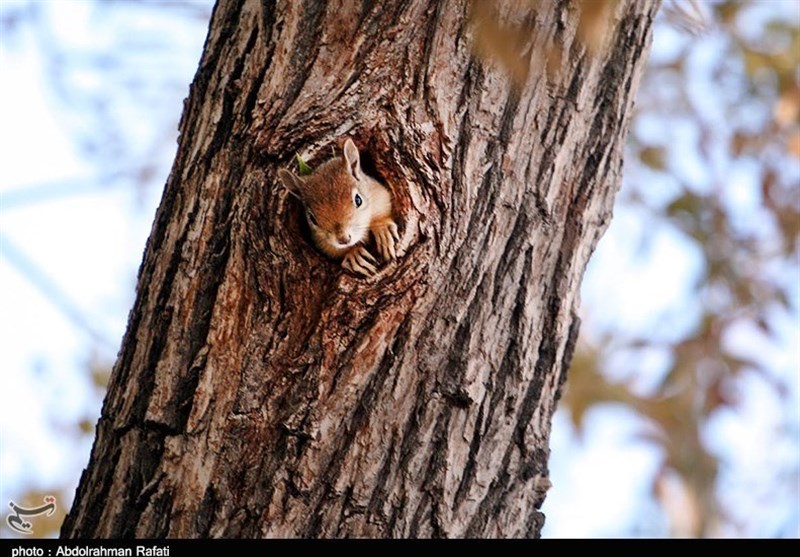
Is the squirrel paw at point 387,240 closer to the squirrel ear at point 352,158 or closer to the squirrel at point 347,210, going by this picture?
the squirrel at point 347,210

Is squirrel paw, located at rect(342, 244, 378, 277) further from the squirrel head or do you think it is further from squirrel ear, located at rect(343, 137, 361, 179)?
squirrel ear, located at rect(343, 137, 361, 179)

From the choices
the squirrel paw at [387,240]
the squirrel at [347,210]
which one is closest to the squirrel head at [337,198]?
the squirrel at [347,210]

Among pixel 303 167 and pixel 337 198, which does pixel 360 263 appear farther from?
pixel 337 198

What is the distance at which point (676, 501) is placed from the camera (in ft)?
22.5

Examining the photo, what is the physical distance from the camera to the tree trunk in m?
2.29

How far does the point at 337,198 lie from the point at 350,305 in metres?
0.63

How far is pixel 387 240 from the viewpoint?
2.38 metres

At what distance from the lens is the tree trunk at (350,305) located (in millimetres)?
2287

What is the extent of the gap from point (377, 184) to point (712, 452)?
4986 mm

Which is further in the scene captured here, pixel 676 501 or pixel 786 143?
pixel 676 501

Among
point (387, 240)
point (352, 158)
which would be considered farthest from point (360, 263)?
point (352, 158)

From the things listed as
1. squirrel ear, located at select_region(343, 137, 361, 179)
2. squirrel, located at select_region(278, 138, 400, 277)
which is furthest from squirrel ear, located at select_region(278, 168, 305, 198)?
squirrel ear, located at select_region(343, 137, 361, 179)

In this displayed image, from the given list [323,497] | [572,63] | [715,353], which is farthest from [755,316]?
[323,497]
